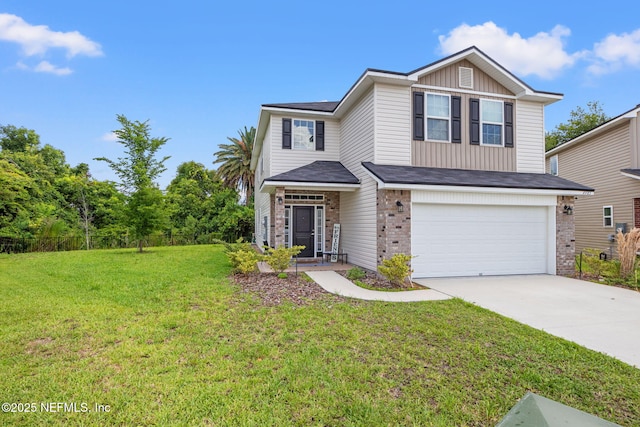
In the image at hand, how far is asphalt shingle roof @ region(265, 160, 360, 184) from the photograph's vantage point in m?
10.5

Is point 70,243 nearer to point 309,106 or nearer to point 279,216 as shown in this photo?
point 279,216

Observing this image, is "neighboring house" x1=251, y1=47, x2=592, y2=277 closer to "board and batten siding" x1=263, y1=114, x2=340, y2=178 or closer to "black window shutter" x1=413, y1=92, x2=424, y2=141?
"black window shutter" x1=413, y1=92, x2=424, y2=141

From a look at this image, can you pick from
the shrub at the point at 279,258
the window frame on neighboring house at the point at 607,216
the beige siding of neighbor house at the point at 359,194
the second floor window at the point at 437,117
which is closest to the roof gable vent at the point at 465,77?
the second floor window at the point at 437,117

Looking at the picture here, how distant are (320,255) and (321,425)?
1032 centimetres

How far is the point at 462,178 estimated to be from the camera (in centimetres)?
978

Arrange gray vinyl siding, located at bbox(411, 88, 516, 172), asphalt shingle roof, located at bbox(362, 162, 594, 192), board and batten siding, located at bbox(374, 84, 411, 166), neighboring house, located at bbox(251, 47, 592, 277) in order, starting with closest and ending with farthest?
1. asphalt shingle roof, located at bbox(362, 162, 594, 192)
2. neighboring house, located at bbox(251, 47, 592, 277)
3. board and batten siding, located at bbox(374, 84, 411, 166)
4. gray vinyl siding, located at bbox(411, 88, 516, 172)

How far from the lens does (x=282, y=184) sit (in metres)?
10.3

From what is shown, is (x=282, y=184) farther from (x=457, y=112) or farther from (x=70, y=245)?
(x=70, y=245)

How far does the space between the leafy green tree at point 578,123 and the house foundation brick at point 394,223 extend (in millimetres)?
25832

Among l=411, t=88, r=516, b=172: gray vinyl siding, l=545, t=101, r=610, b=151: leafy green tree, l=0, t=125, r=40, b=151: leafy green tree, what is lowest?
l=411, t=88, r=516, b=172: gray vinyl siding

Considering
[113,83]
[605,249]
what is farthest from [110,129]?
[605,249]

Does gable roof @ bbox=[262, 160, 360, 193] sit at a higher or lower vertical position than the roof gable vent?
lower

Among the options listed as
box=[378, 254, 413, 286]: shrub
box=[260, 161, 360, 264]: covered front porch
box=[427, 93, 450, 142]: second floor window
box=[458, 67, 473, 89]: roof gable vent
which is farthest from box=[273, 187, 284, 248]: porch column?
box=[458, 67, 473, 89]: roof gable vent

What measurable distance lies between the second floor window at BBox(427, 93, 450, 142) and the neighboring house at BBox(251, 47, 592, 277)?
0.03m
